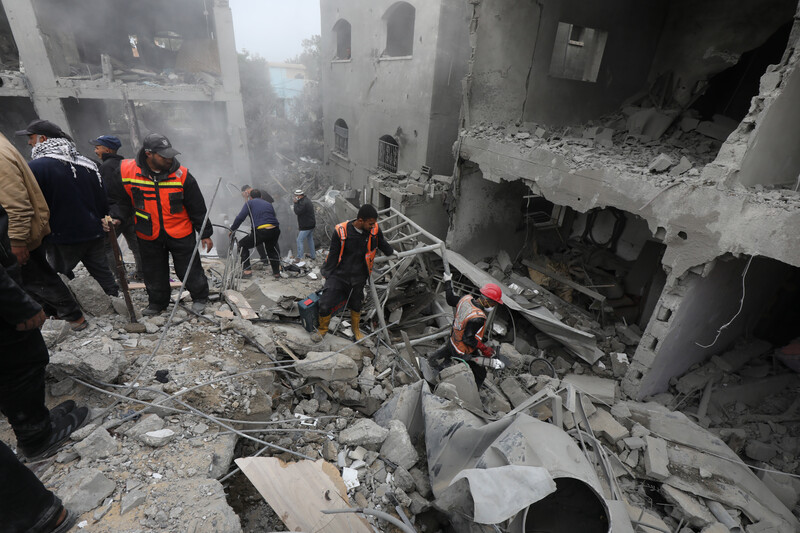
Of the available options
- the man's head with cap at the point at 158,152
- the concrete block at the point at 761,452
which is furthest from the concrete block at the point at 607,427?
the man's head with cap at the point at 158,152

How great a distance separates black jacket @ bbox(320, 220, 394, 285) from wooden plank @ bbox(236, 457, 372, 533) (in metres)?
2.38

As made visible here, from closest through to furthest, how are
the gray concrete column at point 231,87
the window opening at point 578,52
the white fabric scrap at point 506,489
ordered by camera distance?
the white fabric scrap at point 506,489
the window opening at point 578,52
the gray concrete column at point 231,87

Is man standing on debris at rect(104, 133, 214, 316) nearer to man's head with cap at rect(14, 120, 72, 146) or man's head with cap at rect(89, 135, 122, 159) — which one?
man's head with cap at rect(14, 120, 72, 146)

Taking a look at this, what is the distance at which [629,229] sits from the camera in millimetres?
8383

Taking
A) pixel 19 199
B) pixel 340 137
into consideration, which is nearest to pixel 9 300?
pixel 19 199

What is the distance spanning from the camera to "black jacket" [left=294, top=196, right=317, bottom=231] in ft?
27.4

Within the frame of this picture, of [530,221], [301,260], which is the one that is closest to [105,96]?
[301,260]

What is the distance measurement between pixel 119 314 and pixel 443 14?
903 cm

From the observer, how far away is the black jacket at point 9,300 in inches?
74.1

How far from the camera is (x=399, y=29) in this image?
11.2 meters

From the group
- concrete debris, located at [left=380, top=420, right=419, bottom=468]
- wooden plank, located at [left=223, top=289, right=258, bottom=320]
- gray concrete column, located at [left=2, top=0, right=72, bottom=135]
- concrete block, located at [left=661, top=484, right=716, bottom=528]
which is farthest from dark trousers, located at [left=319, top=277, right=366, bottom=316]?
gray concrete column, located at [left=2, top=0, right=72, bottom=135]

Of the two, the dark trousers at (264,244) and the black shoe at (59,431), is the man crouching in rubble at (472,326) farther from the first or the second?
the dark trousers at (264,244)

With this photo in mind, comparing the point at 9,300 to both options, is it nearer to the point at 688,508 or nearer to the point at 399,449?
the point at 399,449

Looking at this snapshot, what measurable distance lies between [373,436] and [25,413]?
224 cm
